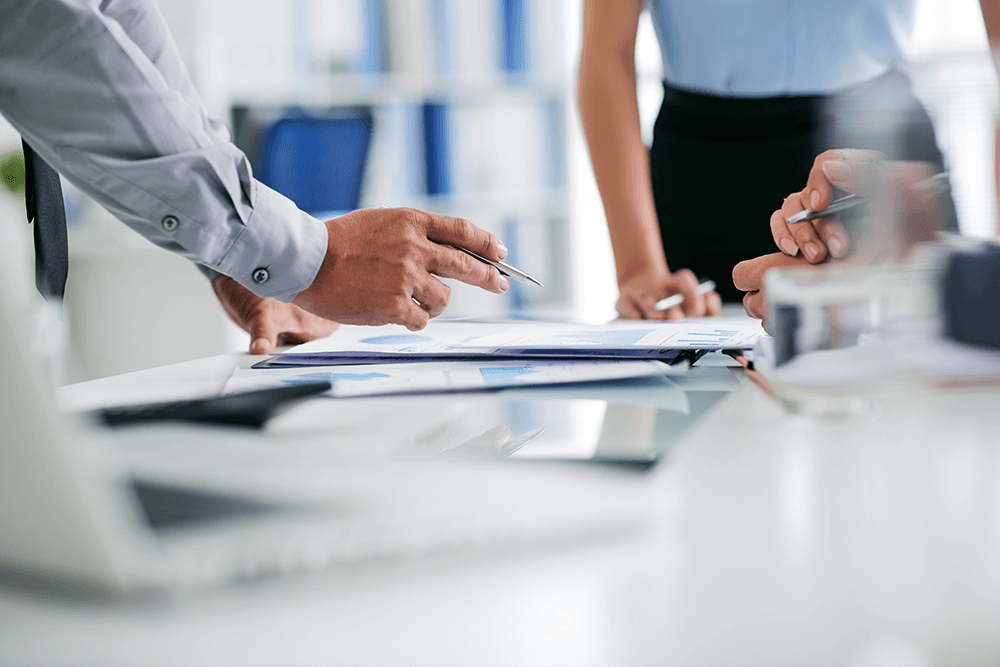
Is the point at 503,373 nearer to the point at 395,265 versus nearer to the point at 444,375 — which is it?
the point at 444,375

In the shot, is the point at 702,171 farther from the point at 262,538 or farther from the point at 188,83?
the point at 262,538

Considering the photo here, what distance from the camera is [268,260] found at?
69 centimetres

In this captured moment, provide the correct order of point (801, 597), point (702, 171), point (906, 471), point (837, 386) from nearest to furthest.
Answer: point (801, 597) → point (906, 471) → point (837, 386) → point (702, 171)

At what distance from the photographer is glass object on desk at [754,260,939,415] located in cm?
47

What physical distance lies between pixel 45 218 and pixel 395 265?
48 centimetres

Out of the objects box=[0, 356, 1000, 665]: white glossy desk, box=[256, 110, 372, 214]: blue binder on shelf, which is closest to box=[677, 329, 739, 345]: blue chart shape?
box=[0, 356, 1000, 665]: white glossy desk

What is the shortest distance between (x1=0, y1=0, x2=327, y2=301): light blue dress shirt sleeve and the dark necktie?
23cm

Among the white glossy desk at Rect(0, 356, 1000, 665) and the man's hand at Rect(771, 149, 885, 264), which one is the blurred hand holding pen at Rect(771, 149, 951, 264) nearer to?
the man's hand at Rect(771, 149, 885, 264)

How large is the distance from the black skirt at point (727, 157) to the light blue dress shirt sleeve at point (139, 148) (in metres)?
0.48

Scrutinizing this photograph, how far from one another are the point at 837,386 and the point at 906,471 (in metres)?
0.12

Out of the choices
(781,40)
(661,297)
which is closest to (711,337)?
(661,297)

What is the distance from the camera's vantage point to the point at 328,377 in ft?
1.97

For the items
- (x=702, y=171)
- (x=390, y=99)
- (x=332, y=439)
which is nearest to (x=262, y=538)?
(x=332, y=439)

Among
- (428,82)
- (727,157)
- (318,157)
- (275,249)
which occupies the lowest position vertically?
(275,249)
